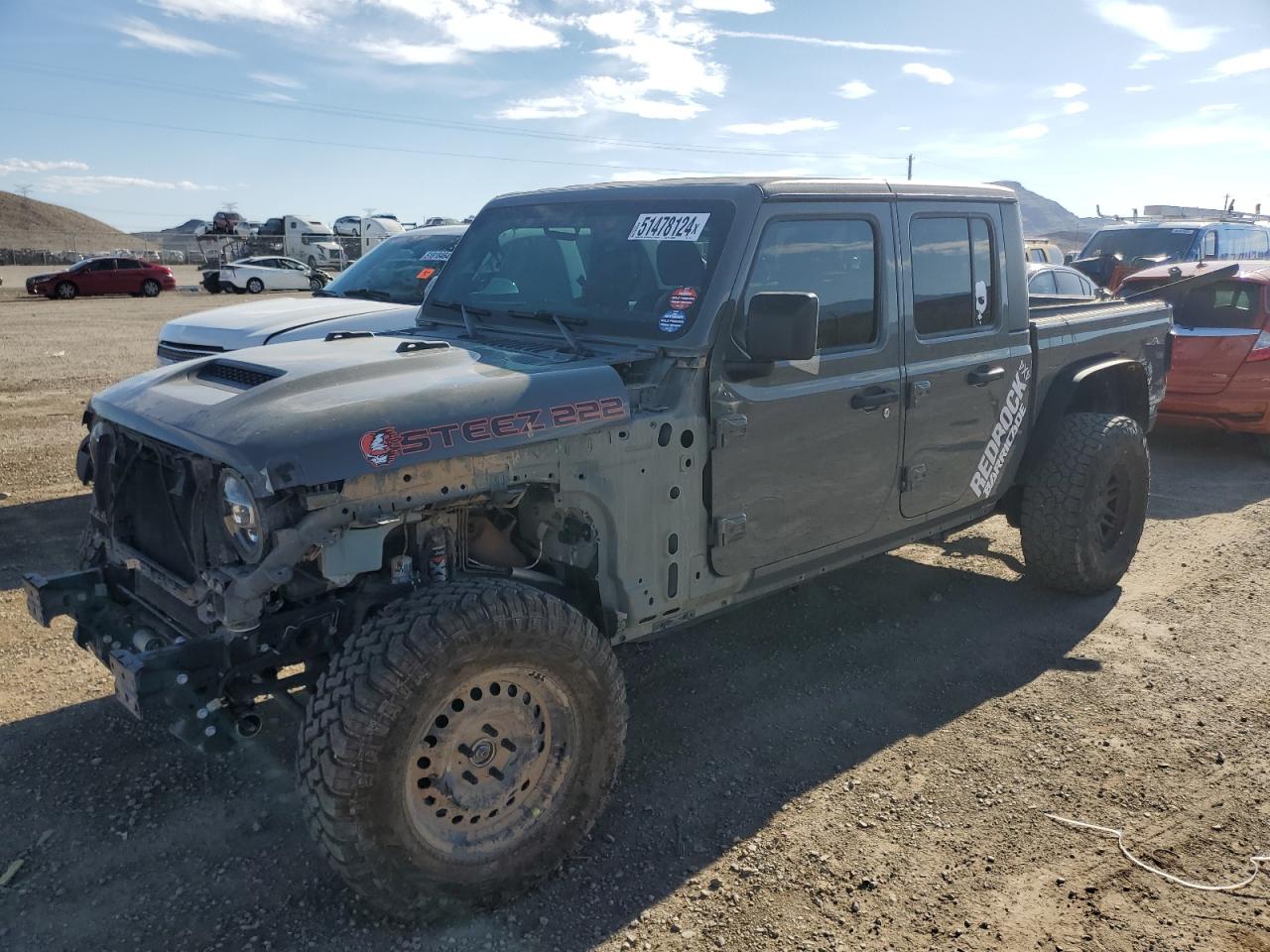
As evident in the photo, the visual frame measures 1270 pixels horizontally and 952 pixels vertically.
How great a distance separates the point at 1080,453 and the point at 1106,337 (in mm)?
891

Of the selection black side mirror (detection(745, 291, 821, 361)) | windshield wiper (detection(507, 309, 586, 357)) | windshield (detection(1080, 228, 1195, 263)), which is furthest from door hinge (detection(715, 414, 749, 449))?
windshield (detection(1080, 228, 1195, 263))

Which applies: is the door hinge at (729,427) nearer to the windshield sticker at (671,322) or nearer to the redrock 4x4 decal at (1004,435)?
the windshield sticker at (671,322)

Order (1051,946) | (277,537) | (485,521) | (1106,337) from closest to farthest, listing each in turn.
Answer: (277,537)
(1051,946)
(485,521)
(1106,337)

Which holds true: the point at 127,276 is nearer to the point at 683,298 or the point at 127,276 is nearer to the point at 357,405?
the point at 683,298

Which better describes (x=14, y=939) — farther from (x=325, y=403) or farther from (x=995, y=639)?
(x=995, y=639)

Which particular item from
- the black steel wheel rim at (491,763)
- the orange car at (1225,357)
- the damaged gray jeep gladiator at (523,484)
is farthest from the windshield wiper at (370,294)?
the orange car at (1225,357)

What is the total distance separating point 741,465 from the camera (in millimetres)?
3598

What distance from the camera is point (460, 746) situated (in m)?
2.94

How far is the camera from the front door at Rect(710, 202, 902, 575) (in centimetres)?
358

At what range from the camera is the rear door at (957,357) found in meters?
4.30

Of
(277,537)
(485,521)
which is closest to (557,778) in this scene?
(485,521)

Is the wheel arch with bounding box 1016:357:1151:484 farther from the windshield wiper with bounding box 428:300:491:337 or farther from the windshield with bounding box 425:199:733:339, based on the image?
the windshield wiper with bounding box 428:300:491:337

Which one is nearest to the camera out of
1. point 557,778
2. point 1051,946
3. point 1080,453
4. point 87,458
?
point 1051,946

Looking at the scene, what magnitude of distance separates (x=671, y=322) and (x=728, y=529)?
31.0 inches
